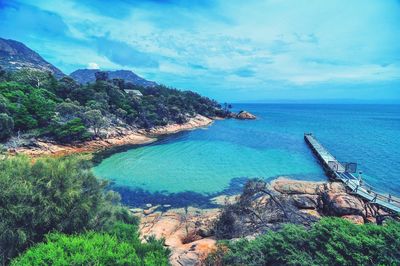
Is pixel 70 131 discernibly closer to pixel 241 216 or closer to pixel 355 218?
pixel 241 216

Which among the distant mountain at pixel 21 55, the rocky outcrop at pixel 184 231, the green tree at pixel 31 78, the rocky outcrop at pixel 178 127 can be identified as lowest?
the rocky outcrop at pixel 184 231

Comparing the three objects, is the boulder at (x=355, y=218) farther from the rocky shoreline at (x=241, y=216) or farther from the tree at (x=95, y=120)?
the tree at (x=95, y=120)

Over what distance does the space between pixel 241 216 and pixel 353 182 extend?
15.2 meters

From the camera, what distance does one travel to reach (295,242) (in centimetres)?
866

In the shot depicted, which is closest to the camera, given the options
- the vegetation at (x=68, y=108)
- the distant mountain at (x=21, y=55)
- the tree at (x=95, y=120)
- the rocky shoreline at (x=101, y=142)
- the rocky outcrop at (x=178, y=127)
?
the rocky shoreline at (x=101, y=142)

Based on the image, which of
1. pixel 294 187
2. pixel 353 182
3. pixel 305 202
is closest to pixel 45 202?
pixel 305 202

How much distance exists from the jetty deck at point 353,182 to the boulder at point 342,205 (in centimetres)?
A: 135

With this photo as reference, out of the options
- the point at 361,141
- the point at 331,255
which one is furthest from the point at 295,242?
the point at 361,141

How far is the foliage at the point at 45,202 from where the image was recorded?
8.62 m

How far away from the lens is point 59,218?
9453 millimetres

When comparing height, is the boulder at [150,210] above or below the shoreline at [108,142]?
below

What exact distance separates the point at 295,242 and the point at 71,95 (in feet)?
175

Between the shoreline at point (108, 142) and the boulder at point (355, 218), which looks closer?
the boulder at point (355, 218)

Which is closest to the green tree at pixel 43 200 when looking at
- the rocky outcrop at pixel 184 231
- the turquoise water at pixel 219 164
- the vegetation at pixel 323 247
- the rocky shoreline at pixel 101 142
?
the rocky outcrop at pixel 184 231
